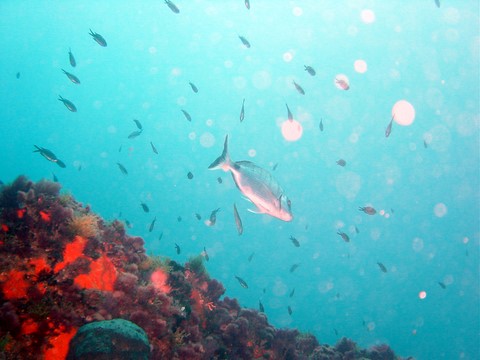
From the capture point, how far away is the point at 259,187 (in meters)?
4.43

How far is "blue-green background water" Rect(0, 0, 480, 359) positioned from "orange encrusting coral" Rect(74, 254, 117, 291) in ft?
166

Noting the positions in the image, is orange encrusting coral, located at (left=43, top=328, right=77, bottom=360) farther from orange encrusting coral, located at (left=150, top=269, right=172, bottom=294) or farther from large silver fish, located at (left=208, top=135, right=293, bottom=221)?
large silver fish, located at (left=208, top=135, right=293, bottom=221)

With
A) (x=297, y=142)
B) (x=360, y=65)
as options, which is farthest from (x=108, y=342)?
(x=297, y=142)

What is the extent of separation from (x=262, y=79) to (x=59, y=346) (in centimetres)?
11919

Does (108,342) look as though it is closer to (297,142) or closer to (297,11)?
(297,11)

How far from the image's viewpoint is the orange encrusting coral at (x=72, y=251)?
392cm

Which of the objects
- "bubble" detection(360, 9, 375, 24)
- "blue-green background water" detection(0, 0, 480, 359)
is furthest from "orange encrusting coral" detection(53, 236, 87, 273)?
"bubble" detection(360, 9, 375, 24)

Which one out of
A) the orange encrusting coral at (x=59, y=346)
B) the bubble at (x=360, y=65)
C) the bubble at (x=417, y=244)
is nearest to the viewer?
the orange encrusting coral at (x=59, y=346)

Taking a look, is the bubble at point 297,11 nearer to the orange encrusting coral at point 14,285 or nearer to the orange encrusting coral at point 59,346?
the orange encrusting coral at point 14,285

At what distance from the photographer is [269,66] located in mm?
108312

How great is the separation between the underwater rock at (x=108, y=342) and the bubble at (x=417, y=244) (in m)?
106

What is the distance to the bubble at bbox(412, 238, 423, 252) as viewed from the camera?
90750 mm

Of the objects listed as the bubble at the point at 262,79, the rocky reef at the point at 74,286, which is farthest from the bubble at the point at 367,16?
the rocky reef at the point at 74,286

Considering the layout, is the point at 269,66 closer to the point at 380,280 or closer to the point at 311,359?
the point at 380,280
